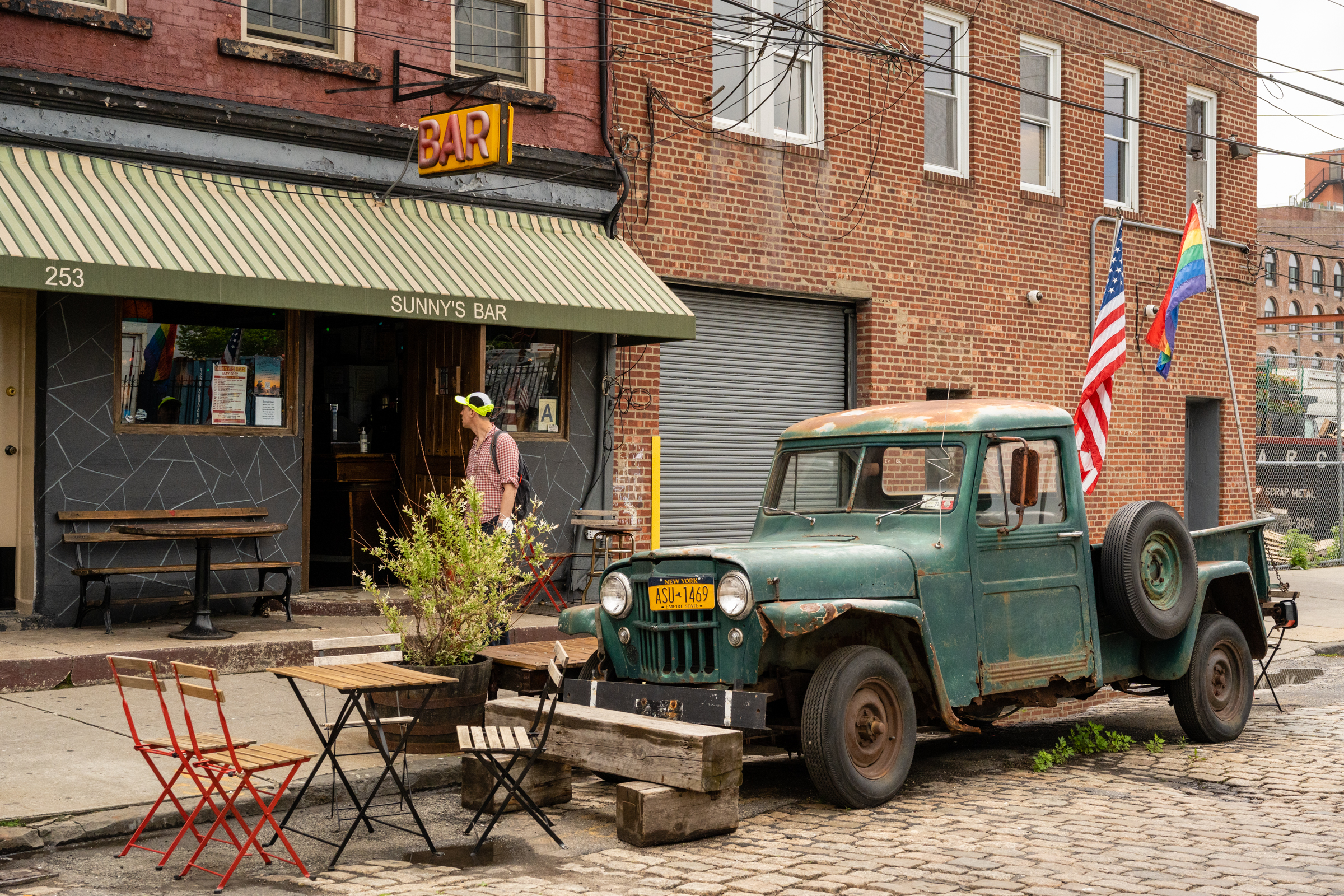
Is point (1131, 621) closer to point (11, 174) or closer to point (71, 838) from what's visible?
point (71, 838)

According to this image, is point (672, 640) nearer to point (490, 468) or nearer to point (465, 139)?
point (490, 468)

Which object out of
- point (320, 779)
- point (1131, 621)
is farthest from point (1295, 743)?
point (320, 779)

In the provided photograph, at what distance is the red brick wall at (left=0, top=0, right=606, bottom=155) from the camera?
10.2m

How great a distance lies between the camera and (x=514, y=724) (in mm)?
7109

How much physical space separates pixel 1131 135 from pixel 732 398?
7.96 metres

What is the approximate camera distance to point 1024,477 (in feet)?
25.0

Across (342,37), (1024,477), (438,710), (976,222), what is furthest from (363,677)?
(976,222)

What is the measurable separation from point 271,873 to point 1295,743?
6368mm

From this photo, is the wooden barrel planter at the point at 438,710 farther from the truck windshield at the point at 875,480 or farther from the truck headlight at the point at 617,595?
the truck windshield at the point at 875,480

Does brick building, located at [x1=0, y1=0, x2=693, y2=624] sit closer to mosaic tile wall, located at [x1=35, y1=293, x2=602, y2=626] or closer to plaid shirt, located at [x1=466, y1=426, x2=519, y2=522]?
mosaic tile wall, located at [x1=35, y1=293, x2=602, y2=626]

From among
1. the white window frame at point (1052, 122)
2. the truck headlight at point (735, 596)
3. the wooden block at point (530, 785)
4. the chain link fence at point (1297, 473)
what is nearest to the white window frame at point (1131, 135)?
the white window frame at point (1052, 122)

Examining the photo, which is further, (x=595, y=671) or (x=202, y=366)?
(x=202, y=366)

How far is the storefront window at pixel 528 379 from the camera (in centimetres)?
1293

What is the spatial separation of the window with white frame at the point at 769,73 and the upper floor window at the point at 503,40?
82.6 inches
